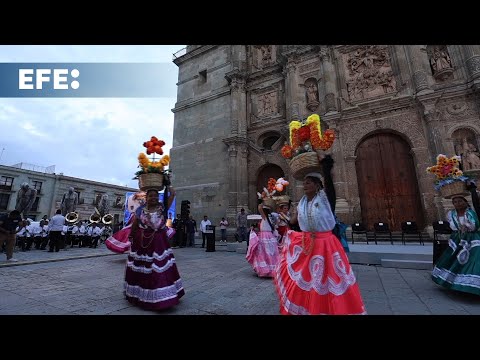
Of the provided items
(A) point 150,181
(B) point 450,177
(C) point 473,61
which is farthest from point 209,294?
(C) point 473,61

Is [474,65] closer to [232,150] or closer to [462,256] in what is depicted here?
[462,256]

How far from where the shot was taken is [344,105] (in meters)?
13.1

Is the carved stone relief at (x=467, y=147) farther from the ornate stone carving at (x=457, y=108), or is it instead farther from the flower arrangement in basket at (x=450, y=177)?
the flower arrangement in basket at (x=450, y=177)

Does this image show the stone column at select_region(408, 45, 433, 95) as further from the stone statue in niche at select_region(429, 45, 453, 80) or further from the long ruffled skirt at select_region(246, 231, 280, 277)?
the long ruffled skirt at select_region(246, 231, 280, 277)

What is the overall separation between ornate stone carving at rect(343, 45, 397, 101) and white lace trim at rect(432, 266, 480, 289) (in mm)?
11102

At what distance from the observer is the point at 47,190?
3083 cm

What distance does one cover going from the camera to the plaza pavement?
123 inches

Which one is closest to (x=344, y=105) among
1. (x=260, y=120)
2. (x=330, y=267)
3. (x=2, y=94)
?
(x=260, y=120)

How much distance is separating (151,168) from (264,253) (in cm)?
349

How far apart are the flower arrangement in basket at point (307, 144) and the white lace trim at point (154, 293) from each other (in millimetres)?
2370

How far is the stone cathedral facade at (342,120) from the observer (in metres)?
10.8

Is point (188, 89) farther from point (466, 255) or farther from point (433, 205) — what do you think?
point (466, 255)

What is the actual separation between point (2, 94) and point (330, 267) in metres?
6.84

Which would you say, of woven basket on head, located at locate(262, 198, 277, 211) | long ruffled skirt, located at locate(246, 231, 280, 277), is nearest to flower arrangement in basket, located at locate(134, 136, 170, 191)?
woven basket on head, located at locate(262, 198, 277, 211)
